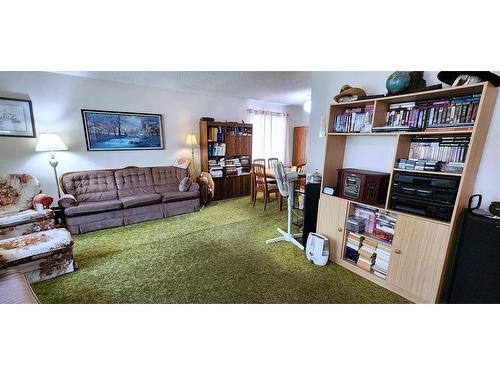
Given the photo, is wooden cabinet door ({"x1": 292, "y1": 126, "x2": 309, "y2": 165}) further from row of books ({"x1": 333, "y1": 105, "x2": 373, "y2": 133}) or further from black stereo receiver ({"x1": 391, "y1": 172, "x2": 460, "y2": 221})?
black stereo receiver ({"x1": 391, "y1": 172, "x2": 460, "y2": 221})

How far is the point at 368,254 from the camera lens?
197 cm

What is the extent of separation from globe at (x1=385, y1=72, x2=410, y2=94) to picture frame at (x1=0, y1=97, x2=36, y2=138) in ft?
14.8

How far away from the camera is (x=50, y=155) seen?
324cm

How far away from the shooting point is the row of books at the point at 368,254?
1.87 meters

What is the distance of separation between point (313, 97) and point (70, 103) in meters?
3.70

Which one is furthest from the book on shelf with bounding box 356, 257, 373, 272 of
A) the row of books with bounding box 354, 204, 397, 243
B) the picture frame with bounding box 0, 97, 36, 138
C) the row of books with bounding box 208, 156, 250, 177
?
the picture frame with bounding box 0, 97, 36, 138

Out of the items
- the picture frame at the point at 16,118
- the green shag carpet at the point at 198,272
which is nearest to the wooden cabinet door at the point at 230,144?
the green shag carpet at the point at 198,272

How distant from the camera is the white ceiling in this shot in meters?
3.13

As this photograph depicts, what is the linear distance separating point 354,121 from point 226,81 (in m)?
2.39

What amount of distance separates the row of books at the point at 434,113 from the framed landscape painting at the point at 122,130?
151 inches

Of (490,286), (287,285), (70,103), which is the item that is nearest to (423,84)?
(490,286)

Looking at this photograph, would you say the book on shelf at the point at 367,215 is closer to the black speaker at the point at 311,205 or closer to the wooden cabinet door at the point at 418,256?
the wooden cabinet door at the point at 418,256
